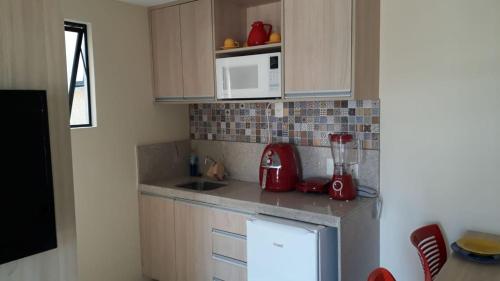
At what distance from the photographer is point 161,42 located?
3.17 meters

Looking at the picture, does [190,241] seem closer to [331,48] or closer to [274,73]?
[274,73]

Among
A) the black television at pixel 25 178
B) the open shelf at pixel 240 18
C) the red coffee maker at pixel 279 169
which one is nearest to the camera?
the black television at pixel 25 178

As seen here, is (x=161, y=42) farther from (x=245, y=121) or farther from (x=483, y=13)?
(x=483, y=13)

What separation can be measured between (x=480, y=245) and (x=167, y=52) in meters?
2.48

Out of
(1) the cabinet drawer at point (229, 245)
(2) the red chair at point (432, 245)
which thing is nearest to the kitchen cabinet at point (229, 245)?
(1) the cabinet drawer at point (229, 245)

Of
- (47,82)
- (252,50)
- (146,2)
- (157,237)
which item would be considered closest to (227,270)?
(157,237)

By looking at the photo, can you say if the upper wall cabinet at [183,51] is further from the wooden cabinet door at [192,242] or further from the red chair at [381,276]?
the red chair at [381,276]

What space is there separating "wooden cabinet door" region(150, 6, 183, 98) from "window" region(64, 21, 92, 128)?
0.57 meters

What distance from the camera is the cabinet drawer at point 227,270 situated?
8.55 feet

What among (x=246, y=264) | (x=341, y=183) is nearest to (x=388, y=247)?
(x=341, y=183)

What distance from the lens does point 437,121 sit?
91.9 inches

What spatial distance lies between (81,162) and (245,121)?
1.27 meters

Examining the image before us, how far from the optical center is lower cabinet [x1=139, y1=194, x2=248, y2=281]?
2.64m

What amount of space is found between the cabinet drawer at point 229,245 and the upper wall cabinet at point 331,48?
1.00 metres
